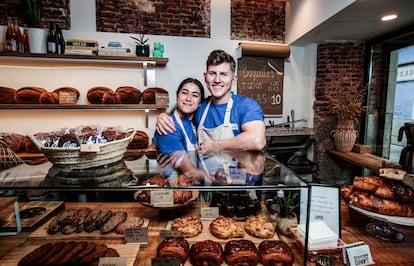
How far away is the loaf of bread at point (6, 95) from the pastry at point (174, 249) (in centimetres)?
268

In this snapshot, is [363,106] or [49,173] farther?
[363,106]

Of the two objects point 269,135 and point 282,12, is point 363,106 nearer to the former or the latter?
point 269,135

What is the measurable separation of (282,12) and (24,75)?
3448 millimetres

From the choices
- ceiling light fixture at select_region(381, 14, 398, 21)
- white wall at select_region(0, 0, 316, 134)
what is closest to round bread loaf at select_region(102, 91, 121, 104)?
white wall at select_region(0, 0, 316, 134)

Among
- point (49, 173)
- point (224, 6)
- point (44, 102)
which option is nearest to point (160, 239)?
point (49, 173)

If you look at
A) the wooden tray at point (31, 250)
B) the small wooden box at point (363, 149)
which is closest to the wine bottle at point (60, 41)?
the wooden tray at point (31, 250)

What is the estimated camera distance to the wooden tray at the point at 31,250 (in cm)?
98

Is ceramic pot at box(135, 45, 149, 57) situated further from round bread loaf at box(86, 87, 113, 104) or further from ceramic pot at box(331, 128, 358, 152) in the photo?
ceramic pot at box(331, 128, 358, 152)

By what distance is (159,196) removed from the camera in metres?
1.19

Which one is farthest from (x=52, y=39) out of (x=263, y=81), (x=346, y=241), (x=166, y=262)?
(x=346, y=241)

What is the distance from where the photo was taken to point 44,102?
9.09 feet

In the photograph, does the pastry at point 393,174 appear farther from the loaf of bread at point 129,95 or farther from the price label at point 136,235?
the loaf of bread at point 129,95

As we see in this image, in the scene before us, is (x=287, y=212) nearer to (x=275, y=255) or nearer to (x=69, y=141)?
(x=275, y=255)

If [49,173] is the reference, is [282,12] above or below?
above
